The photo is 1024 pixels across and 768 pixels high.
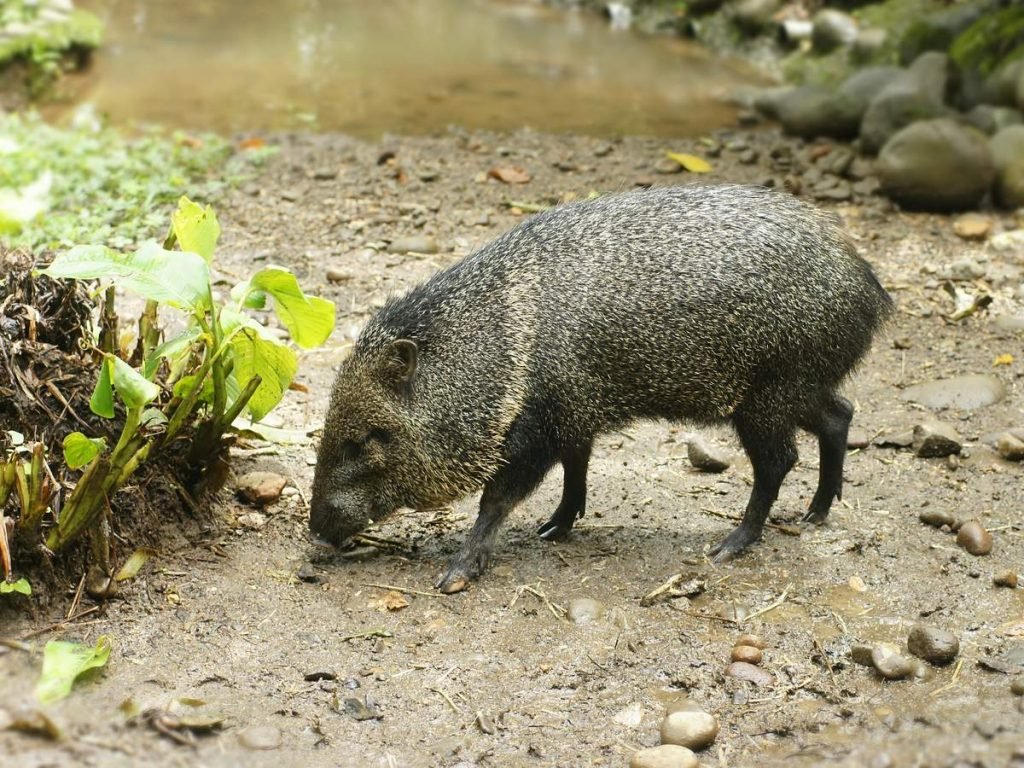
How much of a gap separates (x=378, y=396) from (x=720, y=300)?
1347 mm

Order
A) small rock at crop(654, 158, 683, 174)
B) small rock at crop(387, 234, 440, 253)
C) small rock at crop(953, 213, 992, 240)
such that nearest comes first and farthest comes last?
1. small rock at crop(387, 234, 440, 253)
2. small rock at crop(953, 213, 992, 240)
3. small rock at crop(654, 158, 683, 174)

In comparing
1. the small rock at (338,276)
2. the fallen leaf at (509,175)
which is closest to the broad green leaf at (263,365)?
the small rock at (338,276)

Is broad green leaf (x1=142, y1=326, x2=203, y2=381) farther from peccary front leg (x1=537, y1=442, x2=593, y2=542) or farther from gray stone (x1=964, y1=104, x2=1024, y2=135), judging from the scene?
gray stone (x1=964, y1=104, x2=1024, y2=135)

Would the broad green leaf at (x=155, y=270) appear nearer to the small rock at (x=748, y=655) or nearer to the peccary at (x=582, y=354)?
the peccary at (x=582, y=354)

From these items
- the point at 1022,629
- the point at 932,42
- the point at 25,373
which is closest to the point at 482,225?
the point at 25,373

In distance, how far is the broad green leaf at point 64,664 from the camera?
343 cm

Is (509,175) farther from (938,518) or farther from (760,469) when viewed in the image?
(938,518)

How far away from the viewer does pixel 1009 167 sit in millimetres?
8156

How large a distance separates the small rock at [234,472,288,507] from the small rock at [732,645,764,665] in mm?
2000

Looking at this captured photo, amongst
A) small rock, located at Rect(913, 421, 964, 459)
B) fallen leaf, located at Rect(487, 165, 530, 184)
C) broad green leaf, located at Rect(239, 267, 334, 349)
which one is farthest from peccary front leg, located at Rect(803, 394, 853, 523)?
fallen leaf, located at Rect(487, 165, 530, 184)

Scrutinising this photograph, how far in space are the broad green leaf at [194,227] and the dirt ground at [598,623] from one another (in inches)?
43.1

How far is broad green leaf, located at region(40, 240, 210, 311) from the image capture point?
398cm

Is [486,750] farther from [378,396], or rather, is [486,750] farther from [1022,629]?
[1022,629]

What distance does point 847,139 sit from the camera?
9.84m
